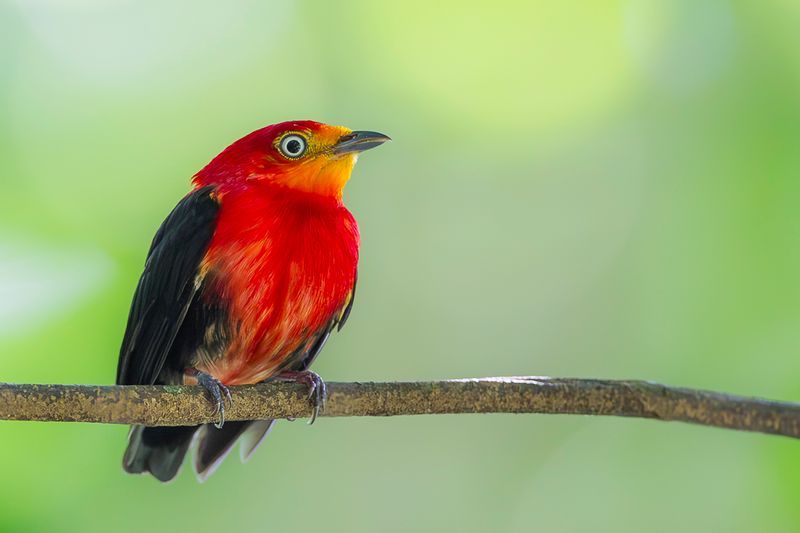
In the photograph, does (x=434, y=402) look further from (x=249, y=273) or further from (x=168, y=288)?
(x=168, y=288)

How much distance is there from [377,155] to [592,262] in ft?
4.60

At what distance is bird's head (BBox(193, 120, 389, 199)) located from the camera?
11.5ft

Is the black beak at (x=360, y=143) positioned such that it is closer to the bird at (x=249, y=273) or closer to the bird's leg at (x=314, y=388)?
the bird at (x=249, y=273)

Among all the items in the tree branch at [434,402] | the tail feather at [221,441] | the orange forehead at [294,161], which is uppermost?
the orange forehead at [294,161]

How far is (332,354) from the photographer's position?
4941mm

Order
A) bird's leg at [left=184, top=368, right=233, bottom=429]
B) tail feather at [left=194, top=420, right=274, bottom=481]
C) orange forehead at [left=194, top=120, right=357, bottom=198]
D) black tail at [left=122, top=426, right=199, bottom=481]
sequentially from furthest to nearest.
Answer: tail feather at [left=194, top=420, right=274, bottom=481] < black tail at [left=122, top=426, right=199, bottom=481] < orange forehead at [left=194, top=120, right=357, bottom=198] < bird's leg at [left=184, top=368, right=233, bottom=429]

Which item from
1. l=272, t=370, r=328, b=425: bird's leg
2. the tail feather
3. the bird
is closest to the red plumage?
the bird

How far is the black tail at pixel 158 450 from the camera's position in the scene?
3670 millimetres

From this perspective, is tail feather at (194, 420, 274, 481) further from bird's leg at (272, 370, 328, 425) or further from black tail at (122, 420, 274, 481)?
bird's leg at (272, 370, 328, 425)

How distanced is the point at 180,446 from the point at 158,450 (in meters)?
0.09

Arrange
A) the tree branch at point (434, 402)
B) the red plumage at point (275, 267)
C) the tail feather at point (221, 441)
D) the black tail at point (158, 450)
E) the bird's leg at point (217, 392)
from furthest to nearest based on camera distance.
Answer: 1. the tail feather at point (221, 441)
2. the black tail at point (158, 450)
3. the red plumage at point (275, 267)
4. the bird's leg at point (217, 392)
5. the tree branch at point (434, 402)

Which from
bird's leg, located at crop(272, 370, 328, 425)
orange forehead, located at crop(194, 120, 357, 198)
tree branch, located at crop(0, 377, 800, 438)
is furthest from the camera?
orange forehead, located at crop(194, 120, 357, 198)

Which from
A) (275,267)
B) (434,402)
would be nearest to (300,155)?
(275,267)

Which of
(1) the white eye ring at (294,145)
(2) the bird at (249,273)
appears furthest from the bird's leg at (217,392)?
(1) the white eye ring at (294,145)
